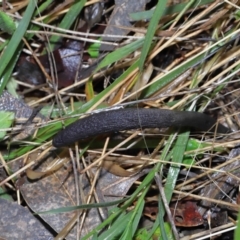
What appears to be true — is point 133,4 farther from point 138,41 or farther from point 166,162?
point 166,162

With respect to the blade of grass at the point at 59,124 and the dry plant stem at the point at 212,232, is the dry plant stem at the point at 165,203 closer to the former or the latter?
the dry plant stem at the point at 212,232

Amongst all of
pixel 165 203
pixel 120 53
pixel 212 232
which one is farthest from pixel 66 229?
pixel 120 53

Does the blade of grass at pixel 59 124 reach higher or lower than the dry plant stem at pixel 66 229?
higher

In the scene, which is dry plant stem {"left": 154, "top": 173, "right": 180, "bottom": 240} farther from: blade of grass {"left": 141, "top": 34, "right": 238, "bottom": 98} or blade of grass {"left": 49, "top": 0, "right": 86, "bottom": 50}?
blade of grass {"left": 49, "top": 0, "right": 86, "bottom": 50}

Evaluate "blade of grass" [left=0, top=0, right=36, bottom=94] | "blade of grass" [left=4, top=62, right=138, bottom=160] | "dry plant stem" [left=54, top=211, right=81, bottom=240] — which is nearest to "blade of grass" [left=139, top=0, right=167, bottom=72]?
"blade of grass" [left=4, top=62, right=138, bottom=160]

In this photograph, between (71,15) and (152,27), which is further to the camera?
(71,15)

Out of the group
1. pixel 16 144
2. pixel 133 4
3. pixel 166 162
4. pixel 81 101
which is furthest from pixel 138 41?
pixel 16 144

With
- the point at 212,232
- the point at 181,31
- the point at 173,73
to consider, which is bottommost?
the point at 212,232

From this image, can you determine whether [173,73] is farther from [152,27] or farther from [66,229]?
[66,229]

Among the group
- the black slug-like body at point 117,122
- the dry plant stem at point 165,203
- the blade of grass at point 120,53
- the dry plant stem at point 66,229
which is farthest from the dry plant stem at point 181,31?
the dry plant stem at point 66,229
